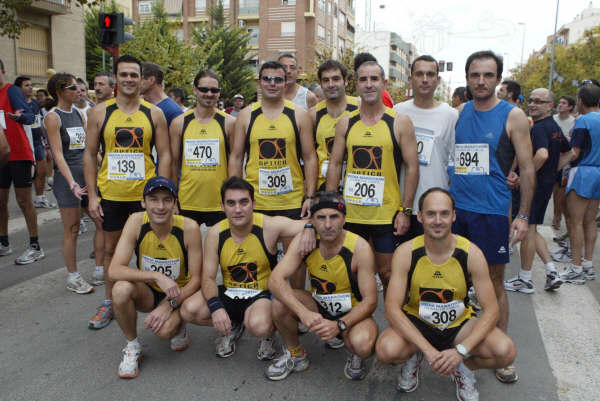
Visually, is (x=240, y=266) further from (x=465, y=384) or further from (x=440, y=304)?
(x=465, y=384)

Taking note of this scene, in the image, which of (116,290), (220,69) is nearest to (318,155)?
(116,290)

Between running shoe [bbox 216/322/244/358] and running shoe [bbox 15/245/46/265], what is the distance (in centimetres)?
340

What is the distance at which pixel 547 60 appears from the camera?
45062 mm

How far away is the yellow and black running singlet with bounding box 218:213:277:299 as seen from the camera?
140 inches

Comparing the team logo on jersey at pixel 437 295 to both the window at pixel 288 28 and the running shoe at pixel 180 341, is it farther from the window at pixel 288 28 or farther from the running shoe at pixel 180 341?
the window at pixel 288 28

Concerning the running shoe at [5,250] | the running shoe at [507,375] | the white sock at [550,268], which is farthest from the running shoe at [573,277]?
the running shoe at [5,250]

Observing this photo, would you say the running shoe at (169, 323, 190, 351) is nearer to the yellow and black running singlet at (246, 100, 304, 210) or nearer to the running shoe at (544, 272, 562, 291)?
the yellow and black running singlet at (246, 100, 304, 210)

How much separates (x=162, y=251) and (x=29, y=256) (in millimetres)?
3127

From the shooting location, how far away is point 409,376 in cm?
311

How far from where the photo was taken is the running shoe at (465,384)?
2937mm

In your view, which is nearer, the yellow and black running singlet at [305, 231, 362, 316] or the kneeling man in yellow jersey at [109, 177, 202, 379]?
the yellow and black running singlet at [305, 231, 362, 316]

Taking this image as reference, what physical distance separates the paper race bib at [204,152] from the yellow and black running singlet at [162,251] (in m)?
0.77

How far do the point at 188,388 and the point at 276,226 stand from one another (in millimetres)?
1307

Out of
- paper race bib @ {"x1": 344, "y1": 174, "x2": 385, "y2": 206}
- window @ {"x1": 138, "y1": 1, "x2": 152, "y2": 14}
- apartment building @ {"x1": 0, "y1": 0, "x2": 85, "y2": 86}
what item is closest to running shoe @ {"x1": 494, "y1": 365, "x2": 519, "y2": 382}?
paper race bib @ {"x1": 344, "y1": 174, "x2": 385, "y2": 206}
